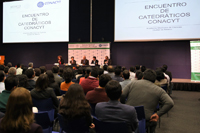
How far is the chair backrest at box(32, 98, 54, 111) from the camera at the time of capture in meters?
2.71

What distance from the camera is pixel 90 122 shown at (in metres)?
1.91

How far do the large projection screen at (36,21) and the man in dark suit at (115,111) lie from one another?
9.55m

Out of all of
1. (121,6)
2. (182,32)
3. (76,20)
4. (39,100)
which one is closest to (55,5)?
(76,20)

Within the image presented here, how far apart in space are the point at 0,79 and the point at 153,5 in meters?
8.12

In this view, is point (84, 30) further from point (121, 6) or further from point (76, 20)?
point (121, 6)

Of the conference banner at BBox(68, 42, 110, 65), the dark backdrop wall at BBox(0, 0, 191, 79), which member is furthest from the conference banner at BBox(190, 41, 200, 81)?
the conference banner at BBox(68, 42, 110, 65)

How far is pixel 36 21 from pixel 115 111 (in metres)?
10.9

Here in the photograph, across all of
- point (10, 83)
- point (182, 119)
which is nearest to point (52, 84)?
point (10, 83)

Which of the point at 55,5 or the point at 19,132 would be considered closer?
the point at 19,132

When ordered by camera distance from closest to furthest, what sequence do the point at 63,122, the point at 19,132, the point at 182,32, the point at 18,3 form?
the point at 19,132 → the point at 63,122 → the point at 182,32 → the point at 18,3

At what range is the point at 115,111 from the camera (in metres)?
1.82

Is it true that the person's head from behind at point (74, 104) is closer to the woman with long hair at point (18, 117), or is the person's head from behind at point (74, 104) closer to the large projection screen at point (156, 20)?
the woman with long hair at point (18, 117)

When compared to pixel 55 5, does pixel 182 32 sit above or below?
below

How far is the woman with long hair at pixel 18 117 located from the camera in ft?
3.88
